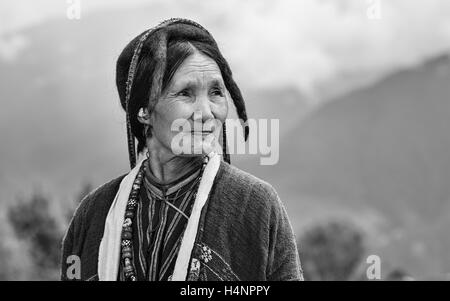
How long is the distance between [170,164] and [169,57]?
44 centimetres

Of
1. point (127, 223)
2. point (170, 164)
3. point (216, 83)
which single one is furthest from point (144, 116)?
point (127, 223)

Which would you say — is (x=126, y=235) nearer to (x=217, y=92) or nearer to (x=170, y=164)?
(x=170, y=164)

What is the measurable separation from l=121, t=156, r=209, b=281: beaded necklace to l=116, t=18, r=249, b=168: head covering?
198mm

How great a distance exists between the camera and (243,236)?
2.79 meters

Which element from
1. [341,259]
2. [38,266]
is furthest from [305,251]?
[38,266]

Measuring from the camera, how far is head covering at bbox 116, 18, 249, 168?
2812 mm

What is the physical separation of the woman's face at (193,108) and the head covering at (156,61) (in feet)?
0.20

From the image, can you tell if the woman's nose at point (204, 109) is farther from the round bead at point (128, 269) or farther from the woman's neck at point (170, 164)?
the round bead at point (128, 269)

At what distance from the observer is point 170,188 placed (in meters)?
2.97

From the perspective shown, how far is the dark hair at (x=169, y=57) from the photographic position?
282 cm

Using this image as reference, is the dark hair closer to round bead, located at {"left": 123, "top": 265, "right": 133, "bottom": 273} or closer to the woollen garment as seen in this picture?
the woollen garment

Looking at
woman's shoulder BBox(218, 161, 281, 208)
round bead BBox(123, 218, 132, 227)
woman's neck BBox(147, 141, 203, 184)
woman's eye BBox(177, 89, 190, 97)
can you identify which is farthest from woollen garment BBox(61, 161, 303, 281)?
woman's eye BBox(177, 89, 190, 97)

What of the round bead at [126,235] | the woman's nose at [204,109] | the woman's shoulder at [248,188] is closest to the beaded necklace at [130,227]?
the round bead at [126,235]

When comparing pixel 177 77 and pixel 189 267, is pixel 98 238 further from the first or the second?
pixel 177 77
